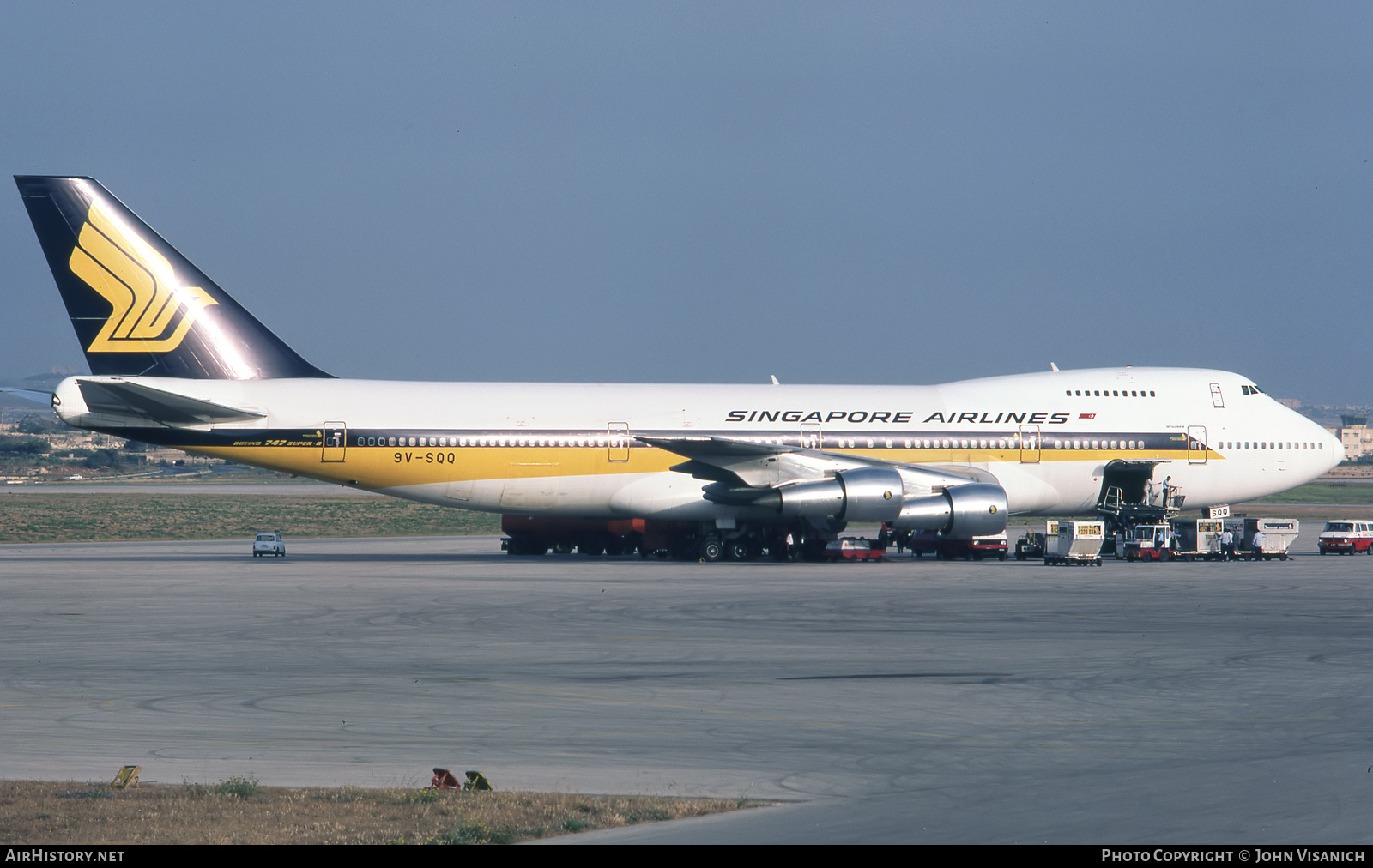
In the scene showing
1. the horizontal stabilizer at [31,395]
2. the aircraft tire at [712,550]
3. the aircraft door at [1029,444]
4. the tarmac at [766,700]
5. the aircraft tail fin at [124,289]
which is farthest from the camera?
the aircraft door at [1029,444]

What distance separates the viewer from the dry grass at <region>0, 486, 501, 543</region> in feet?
185

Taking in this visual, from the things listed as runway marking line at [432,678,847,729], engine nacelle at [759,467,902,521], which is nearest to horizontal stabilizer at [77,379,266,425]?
engine nacelle at [759,467,902,521]

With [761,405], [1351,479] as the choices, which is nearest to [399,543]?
[761,405]

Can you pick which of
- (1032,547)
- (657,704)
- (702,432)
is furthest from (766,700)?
(1032,547)

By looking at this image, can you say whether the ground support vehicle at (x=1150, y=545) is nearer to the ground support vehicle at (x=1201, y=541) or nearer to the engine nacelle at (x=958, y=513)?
the ground support vehicle at (x=1201, y=541)

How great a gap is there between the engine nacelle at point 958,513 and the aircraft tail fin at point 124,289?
61.1 feet

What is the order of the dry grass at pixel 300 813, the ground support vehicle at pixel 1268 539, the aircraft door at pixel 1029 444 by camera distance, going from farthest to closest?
the aircraft door at pixel 1029 444 < the ground support vehicle at pixel 1268 539 < the dry grass at pixel 300 813

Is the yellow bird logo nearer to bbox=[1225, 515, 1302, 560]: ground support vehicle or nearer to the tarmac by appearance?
the tarmac

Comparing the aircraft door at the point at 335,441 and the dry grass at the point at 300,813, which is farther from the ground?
the aircraft door at the point at 335,441

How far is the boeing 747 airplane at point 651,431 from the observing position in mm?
35500

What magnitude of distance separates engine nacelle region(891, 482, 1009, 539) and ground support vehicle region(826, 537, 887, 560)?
3294mm

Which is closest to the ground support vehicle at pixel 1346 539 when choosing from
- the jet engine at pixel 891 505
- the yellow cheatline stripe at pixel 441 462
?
the jet engine at pixel 891 505

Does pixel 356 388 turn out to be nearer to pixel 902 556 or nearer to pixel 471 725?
pixel 902 556

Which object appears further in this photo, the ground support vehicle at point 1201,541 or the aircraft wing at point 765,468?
the ground support vehicle at point 1201,541
